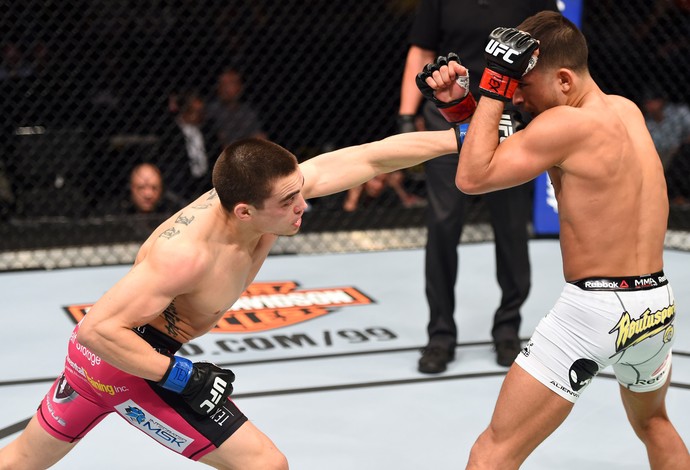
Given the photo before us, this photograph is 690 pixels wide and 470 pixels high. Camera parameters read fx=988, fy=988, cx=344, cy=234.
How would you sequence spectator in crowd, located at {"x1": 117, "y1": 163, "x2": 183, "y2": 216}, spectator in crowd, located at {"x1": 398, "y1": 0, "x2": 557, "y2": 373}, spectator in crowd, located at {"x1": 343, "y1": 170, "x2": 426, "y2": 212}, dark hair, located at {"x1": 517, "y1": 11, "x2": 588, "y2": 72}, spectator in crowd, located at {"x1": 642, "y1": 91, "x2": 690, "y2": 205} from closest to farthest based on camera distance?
dark hair, located at {"x1": 517, "y1": 11, "x2": 588, "y2": 72}
spectator in crowd, located at {"x1": 398, "y1": 0, "x2": 557, "y2": 373}
spectator in crowd, located at {"x1": 117, "y1": 163, "x2": 183, "y2": 216}
spectator in crowd, located at {"x1": 343, "y1": 170, "x2": 426, "y2": 212}
spectator in crowd, located at {"x1": 642, "y1": 91, "x2": 690, "y2": 205}

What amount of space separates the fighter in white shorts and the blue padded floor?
2.48ft

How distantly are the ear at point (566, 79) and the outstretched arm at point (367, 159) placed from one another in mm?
332

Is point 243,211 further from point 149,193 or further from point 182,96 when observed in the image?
point 182,96

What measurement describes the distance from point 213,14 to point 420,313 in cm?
268

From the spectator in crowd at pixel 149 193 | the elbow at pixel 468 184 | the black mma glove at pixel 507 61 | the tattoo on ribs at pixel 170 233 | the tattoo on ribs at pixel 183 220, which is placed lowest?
the spectator in crowd at pixel 149 193

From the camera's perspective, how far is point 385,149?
237 centimetres

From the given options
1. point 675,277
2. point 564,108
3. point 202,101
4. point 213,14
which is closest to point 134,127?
point 202,101

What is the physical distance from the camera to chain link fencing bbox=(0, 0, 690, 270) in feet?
18.6

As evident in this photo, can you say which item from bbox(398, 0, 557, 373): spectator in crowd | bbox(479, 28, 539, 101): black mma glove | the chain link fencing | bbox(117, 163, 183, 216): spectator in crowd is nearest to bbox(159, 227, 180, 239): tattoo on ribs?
bbox(479, 28, 539, 101): black mma glove

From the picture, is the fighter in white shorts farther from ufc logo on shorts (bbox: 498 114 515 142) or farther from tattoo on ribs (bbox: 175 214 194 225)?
tattoo on ribs (bbox: 175 214 194 225)

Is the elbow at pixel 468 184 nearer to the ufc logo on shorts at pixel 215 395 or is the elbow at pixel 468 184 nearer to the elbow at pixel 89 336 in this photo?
the ufc logo on shorts at pixel 215 395

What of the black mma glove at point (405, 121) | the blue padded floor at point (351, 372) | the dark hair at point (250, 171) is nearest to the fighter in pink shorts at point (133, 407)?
the dark hair at point (250, 171)

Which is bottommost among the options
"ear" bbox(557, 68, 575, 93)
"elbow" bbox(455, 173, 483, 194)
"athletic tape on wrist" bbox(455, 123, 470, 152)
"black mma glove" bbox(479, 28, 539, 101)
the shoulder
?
the shoulder

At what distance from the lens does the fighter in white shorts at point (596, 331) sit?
208 cm
